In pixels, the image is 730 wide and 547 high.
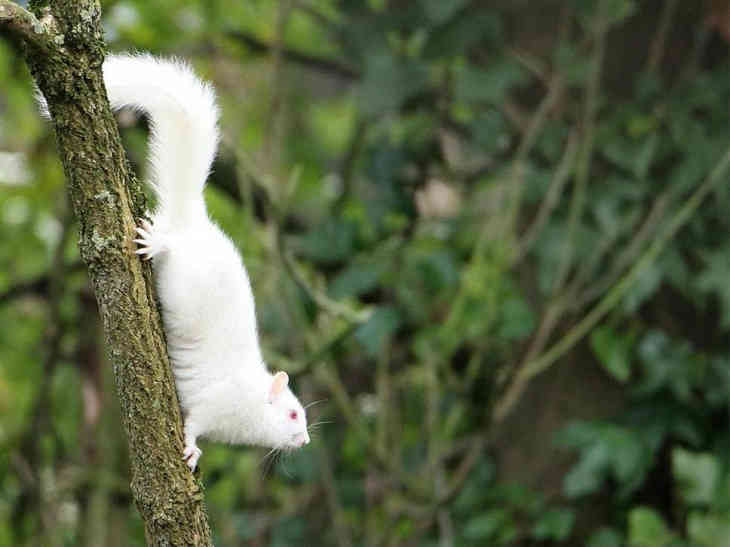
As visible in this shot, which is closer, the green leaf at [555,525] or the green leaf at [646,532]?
the green leaf at [646,532]

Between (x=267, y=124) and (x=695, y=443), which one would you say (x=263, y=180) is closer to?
(x=267, y=124)

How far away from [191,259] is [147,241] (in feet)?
0.59

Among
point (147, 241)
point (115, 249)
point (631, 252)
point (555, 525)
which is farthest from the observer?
point (555, 525)

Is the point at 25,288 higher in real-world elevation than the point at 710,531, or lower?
higher

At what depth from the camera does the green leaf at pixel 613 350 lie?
3.56 metres

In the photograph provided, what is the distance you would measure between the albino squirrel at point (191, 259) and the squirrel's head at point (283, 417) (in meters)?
0.06

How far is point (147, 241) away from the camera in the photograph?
67.8 inches

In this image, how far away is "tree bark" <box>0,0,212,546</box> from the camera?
4.85 ft

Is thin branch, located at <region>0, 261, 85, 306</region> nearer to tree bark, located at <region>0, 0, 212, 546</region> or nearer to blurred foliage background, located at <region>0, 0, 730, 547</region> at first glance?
blurred foliage background, located at <region>0, 0, 730, 547</region>

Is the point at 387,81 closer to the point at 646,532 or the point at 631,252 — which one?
the point at 631,252

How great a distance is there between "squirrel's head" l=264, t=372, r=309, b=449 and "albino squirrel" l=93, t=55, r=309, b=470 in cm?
6

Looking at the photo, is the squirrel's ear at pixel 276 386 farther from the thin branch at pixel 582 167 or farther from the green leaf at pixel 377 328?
the thin branch at pixel 582 167

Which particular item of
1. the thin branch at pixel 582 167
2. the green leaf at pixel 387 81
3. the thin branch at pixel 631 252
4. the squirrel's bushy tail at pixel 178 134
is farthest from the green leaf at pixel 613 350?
the squirrel's bushy tail at pixel 178 134

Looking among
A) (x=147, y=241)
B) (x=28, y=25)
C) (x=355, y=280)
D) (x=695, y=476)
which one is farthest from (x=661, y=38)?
(x=28, y=25)
